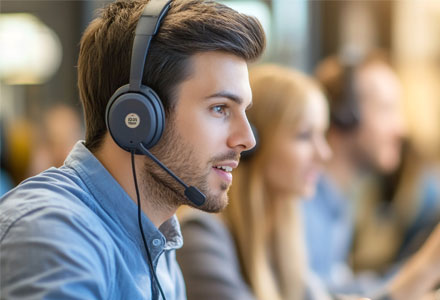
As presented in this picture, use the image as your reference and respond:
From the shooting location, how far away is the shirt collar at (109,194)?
0.94 metres

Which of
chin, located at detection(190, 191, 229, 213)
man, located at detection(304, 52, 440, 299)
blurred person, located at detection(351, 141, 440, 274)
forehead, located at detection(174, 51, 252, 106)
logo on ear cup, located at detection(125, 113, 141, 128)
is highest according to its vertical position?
forehead, located at detection(174, 51, 252, 106)

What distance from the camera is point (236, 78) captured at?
1001 millimetres

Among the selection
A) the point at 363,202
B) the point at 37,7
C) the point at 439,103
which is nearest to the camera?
the point at 363,202

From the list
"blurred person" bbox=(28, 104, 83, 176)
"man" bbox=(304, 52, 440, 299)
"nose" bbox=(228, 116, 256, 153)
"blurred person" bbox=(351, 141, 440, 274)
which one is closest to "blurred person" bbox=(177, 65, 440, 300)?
"man" bbox=(304, 52, 440, 299)

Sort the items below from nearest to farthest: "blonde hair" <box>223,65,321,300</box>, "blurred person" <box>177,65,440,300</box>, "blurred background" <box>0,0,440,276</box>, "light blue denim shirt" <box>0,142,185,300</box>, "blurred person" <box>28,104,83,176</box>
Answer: "light blue denim shirt" <box>0,142,185,300</box>, "blurred person" <box>177,65,440,300</box>, "blonde hair" <box>223,65,321,300</box>, "blurred person" <box>28,104,83,176</box>, "blurred background" <box>0,0,440,276</box>

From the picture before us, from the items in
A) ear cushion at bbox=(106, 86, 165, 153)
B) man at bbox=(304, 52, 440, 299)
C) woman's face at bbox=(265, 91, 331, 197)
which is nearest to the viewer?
ear cushion at bbox=(106, 86, 165, 153)

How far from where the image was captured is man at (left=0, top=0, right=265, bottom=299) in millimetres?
923

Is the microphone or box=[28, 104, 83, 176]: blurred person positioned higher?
the microphone

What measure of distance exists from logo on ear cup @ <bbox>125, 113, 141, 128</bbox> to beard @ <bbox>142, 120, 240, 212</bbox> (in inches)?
2.7

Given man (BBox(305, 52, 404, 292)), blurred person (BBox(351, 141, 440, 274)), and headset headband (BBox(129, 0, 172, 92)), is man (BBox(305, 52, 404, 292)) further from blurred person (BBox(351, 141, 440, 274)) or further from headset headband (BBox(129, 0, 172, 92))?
headset headband (BBox(129, 0, 172, 92))

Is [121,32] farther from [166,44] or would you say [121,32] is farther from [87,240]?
[87,240]

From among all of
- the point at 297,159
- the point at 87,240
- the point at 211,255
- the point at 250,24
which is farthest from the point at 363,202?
the point at 87,240

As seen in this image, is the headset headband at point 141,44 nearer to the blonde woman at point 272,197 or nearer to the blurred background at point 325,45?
the blonde woman at point 272,197

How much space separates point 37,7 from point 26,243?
4503 mm
